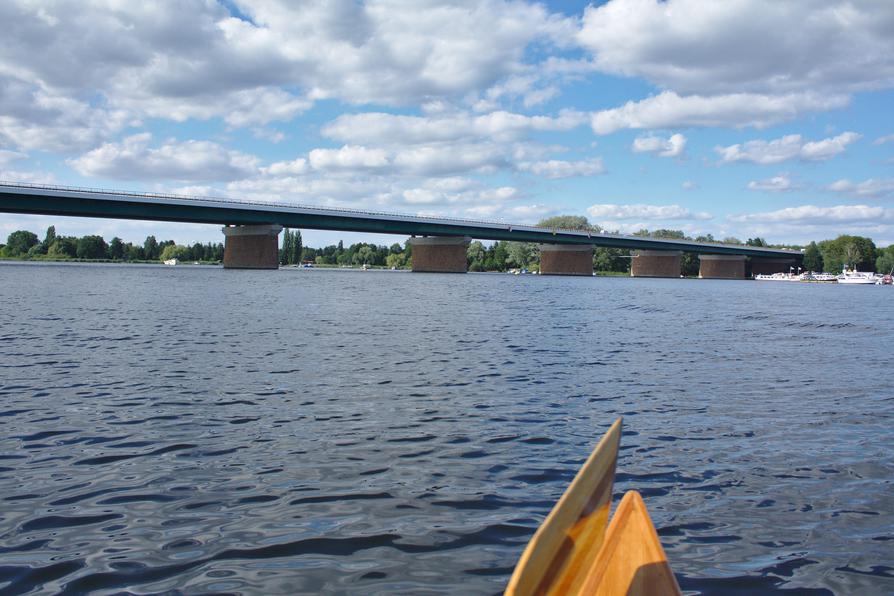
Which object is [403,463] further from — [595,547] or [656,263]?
[656,263]

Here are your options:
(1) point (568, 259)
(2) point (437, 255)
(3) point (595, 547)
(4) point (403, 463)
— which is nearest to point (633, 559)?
(3) point (595, 547)

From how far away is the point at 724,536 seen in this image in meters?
7.54

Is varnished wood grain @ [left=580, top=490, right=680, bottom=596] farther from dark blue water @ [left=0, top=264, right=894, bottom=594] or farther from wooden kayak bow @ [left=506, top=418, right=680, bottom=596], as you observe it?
dark blue water @ [left=0, top=264, right=894, bottom=594]

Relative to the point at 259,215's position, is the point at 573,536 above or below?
below

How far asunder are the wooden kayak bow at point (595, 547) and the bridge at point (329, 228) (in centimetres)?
9794

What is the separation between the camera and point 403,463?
33.2ft

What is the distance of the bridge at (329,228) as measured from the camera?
298 ft

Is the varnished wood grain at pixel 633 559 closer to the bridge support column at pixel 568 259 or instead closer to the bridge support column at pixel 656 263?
the bridge support column at pixel 568 259

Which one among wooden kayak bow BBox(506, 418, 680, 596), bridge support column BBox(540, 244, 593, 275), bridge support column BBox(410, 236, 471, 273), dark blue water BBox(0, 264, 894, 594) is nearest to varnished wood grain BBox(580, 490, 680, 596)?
wooden kayak bow BBox(506, 418, 680, 596)

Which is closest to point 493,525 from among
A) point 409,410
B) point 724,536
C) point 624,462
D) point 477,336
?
point 724,536

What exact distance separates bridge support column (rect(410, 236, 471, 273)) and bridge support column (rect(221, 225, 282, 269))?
118 ft

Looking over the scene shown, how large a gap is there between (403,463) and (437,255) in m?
145

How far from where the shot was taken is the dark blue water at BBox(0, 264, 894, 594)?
264 inches

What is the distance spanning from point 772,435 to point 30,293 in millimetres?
56982
